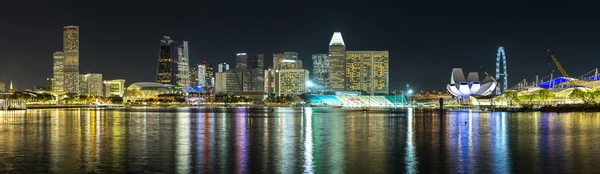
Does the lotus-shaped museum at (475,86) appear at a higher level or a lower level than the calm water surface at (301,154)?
higher

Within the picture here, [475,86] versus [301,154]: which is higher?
[475,86]

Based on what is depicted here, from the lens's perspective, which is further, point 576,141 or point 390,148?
point 576,141

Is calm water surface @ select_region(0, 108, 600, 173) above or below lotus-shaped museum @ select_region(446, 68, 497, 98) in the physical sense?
below

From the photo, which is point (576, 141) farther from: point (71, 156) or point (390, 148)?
point (71, 156)

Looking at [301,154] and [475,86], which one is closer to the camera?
[301,154]

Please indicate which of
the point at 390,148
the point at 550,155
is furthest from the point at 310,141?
the point at 550,155

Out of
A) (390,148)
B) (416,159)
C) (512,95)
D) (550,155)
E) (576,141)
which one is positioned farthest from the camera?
(512,95)

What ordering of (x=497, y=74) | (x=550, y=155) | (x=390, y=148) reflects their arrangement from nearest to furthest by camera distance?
(x=550, y=155) < (x=390, y=148) < (x=497, y=74)

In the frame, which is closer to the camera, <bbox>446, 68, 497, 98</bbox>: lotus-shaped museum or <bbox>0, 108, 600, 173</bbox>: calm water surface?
<bbox>0, 108, 600, 173</bbox>: calm water surface

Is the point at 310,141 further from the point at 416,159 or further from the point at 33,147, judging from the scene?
the point at 33,147

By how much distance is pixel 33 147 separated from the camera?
29750mm

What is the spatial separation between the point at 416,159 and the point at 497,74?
173 m

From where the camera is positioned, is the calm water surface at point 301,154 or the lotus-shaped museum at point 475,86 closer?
the calm water surface at point 301,154

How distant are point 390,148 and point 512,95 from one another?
128m
